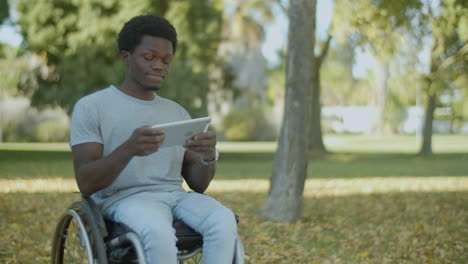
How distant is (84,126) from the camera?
279cm

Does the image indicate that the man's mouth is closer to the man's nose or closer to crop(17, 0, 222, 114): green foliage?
the man's nose

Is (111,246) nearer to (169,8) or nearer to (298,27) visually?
(298,27)

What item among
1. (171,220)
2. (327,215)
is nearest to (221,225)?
(171,220)

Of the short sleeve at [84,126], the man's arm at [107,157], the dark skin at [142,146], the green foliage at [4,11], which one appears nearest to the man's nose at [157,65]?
the dark skin at [142,146]

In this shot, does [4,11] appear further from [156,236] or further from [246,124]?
[246,124]

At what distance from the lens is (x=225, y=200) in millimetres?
9750

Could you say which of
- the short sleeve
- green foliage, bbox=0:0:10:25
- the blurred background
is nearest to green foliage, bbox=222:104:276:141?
the blurred background

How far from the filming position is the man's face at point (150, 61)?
294cm

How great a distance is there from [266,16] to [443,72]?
22.7 feet

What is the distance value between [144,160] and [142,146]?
399mm

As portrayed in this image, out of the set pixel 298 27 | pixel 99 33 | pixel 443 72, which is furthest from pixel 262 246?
pixel 443 72

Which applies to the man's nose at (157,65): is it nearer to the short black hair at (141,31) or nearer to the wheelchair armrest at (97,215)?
the short black hair at (141,31)

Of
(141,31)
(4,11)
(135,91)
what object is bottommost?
(135,91)

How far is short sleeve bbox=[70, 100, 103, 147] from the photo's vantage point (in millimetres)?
2779
